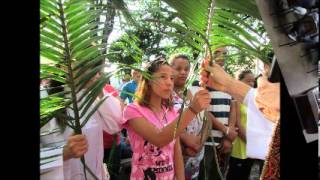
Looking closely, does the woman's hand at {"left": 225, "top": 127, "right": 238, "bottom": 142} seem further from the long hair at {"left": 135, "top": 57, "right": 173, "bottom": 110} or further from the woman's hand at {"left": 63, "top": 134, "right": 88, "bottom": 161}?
the woman's hand at {"left": 63, "top": 134, "right": 88, "bottom": 161}

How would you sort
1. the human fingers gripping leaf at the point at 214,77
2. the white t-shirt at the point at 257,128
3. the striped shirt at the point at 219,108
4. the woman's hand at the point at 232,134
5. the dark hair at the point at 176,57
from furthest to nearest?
the woman's hand at the point at 232,134
the striped shirt at the point at 219,108
the dark hair at the point at 176,57
the white t-shirt at the point at 257,128
the human fingers gripping leaf at the point at 214,77

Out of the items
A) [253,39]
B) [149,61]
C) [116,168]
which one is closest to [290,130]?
[253,39]

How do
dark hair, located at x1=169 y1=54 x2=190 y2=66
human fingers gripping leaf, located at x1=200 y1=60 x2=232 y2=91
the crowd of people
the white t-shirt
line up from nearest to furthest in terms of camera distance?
human fingers gripping leaf, located at x1=200 y1=60 x2=232 y2=91
the crowd of people
the white t-shirt
dark hair, located at x1=169 y1=54 x2=190 y2=66

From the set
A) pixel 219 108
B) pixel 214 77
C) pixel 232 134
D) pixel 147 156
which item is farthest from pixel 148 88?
pixel 232 134

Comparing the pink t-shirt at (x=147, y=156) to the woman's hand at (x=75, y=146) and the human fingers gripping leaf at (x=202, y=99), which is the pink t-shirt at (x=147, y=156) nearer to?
the human fingers gripping leaf at (x=202, y=99)

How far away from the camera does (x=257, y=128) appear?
2408 mm

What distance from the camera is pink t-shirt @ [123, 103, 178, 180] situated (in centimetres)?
233

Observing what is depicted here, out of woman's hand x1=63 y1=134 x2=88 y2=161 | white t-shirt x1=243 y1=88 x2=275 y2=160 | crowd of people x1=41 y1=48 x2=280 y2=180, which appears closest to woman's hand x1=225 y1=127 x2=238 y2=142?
crowd of people x1=41 y1=48 x2=280 y2=180

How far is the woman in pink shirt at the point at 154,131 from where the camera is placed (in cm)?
231


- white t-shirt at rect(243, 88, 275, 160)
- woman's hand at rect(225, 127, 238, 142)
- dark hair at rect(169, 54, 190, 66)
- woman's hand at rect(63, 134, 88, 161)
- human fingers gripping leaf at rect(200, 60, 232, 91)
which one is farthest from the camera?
woman's hand at rect(225, 127, 238, 142)

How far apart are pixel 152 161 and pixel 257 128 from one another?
608mm

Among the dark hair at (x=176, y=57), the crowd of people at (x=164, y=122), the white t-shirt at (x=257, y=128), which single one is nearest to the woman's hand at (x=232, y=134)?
the crowd of people at (x=164, y=122)

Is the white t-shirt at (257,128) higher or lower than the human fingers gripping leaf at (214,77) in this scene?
lower
